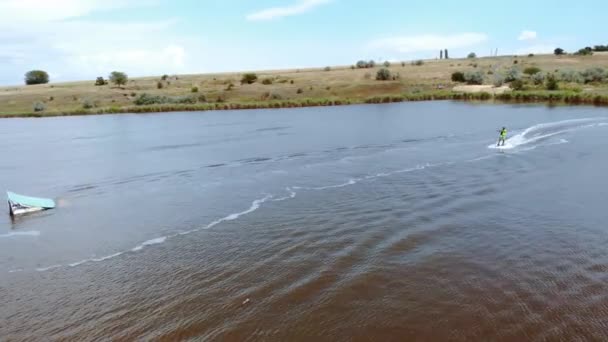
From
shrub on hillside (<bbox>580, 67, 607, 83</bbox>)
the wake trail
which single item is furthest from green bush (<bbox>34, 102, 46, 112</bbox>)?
shrub on hillside (<bbox>580, 67, 607, 83</bbox>)

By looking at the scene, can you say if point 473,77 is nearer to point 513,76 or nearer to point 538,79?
point 513,76

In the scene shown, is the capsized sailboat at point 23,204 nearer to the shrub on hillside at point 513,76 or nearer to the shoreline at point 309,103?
the shoreline at point 309,103

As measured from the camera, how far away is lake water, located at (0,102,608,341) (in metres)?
12.0

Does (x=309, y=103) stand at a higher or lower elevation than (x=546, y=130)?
higher

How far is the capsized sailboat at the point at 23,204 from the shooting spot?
2275cm

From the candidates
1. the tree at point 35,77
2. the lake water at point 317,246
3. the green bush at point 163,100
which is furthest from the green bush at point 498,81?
the tree at point 35,77

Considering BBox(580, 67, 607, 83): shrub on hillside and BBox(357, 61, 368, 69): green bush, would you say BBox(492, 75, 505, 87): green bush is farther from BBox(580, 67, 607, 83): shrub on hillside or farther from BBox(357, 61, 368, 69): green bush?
BBox(357, 61, 368, 69): green bush

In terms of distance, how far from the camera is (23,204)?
2300cm

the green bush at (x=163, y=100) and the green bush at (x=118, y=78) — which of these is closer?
the green bush at (x=163, y=100)

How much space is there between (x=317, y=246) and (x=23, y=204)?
52.0ft

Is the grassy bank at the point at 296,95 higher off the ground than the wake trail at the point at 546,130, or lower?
higher

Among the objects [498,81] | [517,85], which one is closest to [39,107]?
[498,81]

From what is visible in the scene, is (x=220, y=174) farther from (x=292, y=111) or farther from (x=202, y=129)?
(x=292, y=111)

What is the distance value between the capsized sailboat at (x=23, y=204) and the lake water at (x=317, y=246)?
0.85 meters
